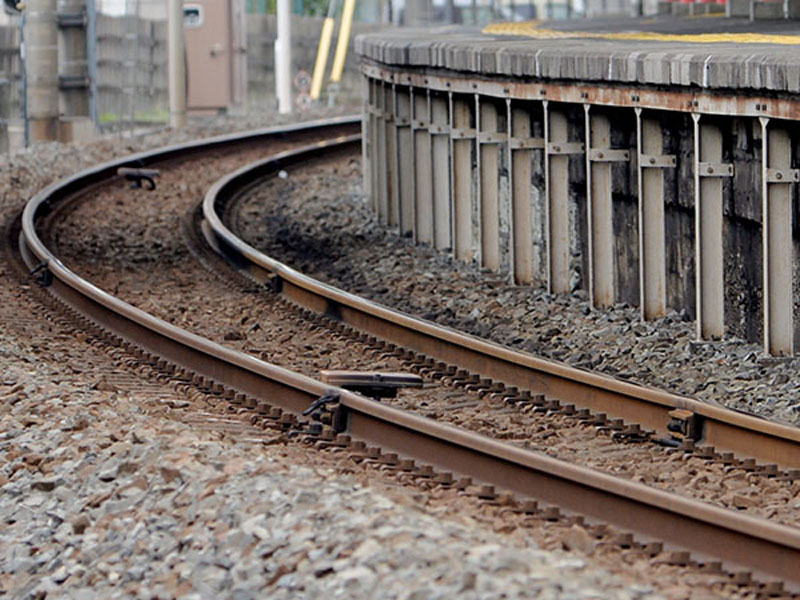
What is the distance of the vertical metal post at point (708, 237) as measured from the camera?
10727 mm

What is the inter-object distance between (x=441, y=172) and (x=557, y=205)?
309cm

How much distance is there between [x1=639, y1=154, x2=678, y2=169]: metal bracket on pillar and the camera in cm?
1145

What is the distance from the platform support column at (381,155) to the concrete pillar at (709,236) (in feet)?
23.0

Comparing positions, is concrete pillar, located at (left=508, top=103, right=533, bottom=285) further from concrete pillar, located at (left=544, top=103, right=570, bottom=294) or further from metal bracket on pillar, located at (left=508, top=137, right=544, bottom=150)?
concrete pillar, located at (left=544, top=103, right=570, bottom=294)

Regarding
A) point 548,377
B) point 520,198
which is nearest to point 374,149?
point 520,198

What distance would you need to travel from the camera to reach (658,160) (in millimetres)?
11461

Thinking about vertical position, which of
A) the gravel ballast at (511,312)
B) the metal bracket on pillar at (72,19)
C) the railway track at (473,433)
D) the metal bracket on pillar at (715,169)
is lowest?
the gravel ballast at (511,312)

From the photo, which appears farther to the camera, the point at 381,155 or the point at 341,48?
the point at 341,48

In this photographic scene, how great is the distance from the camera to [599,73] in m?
11.6

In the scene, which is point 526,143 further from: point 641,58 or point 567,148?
point 641,58

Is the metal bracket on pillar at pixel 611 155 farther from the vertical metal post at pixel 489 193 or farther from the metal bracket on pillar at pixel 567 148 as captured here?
the vertical metal post at pixel 489 193

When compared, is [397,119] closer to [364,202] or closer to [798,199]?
[364,202]

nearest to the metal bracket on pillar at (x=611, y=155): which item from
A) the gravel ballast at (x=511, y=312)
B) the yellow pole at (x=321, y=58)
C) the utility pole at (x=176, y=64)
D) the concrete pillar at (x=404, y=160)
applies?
the gravel ballast at (x=511, y=312)

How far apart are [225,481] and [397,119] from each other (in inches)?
422
